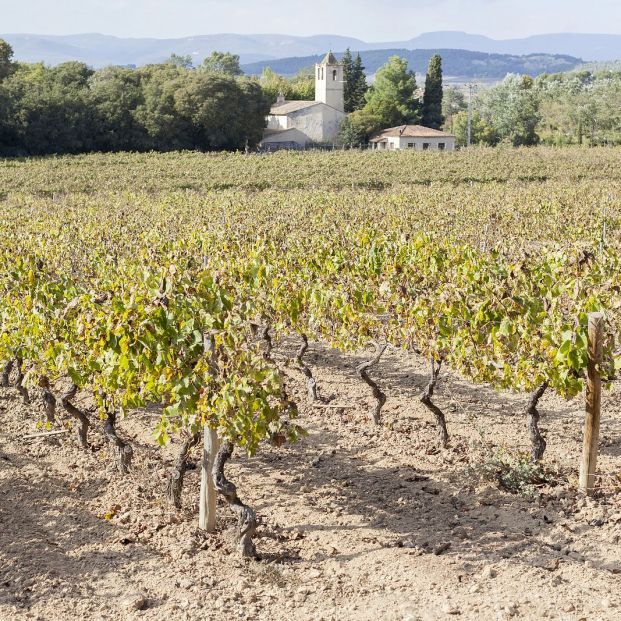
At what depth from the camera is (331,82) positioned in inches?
2840

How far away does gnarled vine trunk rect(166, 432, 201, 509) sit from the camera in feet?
20.9

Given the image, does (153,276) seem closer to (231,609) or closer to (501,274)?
(231,609)

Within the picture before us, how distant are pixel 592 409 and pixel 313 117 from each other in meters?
62.5

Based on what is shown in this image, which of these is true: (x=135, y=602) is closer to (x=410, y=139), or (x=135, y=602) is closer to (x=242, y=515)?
(x=242, y=515)

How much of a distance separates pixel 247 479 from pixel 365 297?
8.28 ft

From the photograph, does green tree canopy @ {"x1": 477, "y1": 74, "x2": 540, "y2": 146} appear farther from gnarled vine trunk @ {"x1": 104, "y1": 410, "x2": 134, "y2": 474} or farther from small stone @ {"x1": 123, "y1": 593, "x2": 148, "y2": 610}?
small stone @ {"x1": 123, "y1": 593, "x2": 148, "y2": 610}

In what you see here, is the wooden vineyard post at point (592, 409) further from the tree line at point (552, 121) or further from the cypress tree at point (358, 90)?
the cypress tree at point (358, 90)

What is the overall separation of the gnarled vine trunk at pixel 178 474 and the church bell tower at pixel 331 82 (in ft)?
221

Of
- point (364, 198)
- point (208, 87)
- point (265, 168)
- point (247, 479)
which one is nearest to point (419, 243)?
point (247, 479)

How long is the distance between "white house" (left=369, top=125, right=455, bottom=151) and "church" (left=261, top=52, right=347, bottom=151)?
15.9 ft

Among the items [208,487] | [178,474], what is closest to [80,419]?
[178,474]

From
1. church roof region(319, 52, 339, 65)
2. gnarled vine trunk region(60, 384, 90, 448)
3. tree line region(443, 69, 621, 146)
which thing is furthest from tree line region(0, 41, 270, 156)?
gnarled vine trunk region(60, 384, 90, 448)

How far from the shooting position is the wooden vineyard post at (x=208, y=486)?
6039mm

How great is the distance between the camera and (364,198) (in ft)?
79.5
